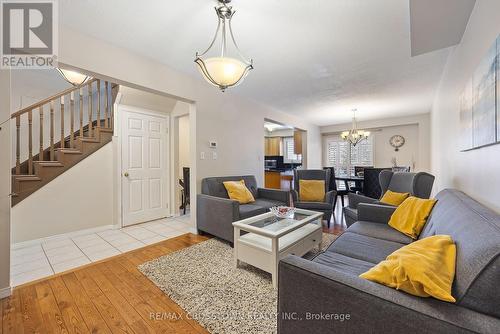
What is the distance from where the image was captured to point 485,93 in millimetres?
1407

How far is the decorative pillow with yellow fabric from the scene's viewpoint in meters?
3.69

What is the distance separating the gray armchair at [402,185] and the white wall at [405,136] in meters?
3.63

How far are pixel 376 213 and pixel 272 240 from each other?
124cm

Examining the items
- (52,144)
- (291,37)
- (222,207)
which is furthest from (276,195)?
(52,144)

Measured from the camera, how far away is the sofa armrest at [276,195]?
349 cm

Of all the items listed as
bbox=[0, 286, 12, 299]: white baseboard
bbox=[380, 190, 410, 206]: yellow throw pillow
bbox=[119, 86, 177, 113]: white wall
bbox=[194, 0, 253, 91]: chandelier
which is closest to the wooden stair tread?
bbox=[119, 86, 177, 113]: white wall

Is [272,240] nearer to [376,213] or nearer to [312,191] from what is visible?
[376,213]

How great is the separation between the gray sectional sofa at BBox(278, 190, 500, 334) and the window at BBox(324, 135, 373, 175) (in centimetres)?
608

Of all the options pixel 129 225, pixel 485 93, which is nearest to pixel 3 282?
pixel 129 225

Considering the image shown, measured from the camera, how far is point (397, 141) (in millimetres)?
6266

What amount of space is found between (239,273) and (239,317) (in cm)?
55

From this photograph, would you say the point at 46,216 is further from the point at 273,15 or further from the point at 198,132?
the point at 273,15

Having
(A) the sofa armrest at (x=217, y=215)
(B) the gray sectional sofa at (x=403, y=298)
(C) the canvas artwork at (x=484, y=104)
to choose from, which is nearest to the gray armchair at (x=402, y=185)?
(C) the canvas artwork at (x=484, y=104)

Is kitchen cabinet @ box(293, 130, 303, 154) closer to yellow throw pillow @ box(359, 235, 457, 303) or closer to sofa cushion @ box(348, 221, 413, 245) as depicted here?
sofa cushion @ box(348, 221, 413, 245)
